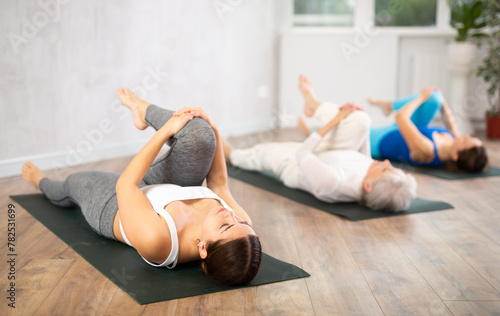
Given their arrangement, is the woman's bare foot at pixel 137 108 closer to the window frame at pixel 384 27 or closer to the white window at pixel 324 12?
the window frame at pixel 384 27

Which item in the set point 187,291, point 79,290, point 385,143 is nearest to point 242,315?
point 187,291

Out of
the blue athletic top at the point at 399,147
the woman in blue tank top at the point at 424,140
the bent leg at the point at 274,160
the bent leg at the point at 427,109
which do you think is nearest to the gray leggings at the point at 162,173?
the bent leg at the point at 274,160

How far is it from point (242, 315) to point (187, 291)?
22 centimetres

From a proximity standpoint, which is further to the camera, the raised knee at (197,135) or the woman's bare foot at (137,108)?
the woman's bare foot at (137,108)

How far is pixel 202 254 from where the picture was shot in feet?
5.49

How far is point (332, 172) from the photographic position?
2750 millimetres

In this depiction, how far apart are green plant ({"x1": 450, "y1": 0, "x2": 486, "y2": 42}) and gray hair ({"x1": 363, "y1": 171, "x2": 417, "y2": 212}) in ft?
10.5

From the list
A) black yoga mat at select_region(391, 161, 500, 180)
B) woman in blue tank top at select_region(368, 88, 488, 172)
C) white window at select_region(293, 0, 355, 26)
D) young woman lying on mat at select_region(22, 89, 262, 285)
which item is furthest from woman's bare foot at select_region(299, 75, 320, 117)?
white window at select_region(293, 0, 355, 26)

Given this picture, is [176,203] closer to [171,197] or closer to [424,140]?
[171,197]

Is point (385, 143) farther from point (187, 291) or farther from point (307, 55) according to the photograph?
point (187, 291)

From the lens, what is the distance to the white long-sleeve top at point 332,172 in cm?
274

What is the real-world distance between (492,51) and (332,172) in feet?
10.7

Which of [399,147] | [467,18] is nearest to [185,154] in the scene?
[399,147]

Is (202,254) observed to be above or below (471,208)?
above
